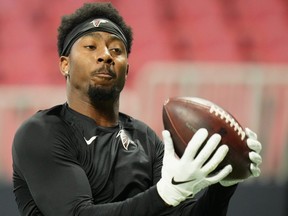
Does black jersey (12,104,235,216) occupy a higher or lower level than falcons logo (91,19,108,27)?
lower

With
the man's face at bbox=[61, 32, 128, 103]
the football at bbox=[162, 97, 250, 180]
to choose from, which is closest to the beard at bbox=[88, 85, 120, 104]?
the man's face at bbox=[61, 32, 128, 103]

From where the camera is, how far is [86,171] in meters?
2.02

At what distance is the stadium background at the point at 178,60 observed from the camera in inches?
146

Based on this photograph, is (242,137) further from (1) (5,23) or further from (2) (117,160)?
(1) (5,23)

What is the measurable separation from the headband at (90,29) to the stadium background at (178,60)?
1.51 meters

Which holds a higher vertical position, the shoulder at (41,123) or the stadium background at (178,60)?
the stadium background at (178,60)

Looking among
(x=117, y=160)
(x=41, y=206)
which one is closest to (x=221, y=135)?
A: (x=117, y=160)

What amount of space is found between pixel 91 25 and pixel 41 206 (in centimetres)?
61

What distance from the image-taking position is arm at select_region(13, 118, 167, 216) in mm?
1824

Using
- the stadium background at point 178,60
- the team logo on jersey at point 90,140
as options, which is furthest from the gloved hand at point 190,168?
the stadium background at point 178,60

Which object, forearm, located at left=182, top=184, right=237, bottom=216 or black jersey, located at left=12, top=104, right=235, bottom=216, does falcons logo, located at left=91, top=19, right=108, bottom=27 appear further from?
forearm, located at left=182, top=184, right=237, bottom=216

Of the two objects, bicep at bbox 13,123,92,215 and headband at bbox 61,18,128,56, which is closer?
bicep at bbox 13,123,92,215

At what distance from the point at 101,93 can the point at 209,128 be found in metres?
0.45

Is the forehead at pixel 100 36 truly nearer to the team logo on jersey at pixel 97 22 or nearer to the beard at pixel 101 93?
the team logo on jersey at pixel 97 22
